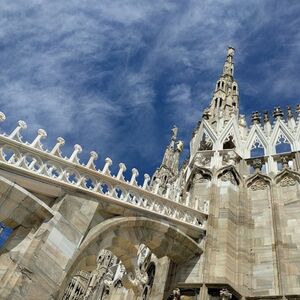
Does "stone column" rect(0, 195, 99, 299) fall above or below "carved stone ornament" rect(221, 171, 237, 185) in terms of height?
below

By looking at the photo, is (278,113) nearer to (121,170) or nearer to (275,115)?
(275,115)

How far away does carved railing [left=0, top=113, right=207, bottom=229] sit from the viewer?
26.4 ft

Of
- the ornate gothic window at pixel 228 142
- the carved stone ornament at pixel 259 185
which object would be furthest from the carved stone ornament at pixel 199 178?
the ornate gothic window at pixel 228 142

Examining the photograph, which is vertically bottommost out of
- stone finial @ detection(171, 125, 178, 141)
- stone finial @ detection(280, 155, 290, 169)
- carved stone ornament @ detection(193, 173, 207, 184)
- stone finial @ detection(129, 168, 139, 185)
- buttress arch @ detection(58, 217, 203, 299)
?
buttress arch @ detection(58, 217, 203, 299)

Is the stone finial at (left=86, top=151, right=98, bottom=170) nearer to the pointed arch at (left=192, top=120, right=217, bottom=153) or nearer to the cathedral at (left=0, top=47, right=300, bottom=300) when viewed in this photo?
the cathedral at (left=0, top=47, right=300, bottom=300)

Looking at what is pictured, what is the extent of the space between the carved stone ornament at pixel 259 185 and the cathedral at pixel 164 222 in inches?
1.7

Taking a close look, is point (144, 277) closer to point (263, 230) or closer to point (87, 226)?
point (263, 230)

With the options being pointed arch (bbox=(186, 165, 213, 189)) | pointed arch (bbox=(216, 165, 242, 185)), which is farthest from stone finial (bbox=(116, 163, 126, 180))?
pointed arch (bbox=(216, 165, 242, 185))

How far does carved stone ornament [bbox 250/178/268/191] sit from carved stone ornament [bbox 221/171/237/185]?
59cm

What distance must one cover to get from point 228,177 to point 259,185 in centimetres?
96

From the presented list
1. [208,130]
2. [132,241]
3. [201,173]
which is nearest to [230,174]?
[201,173]

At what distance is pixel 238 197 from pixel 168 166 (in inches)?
649

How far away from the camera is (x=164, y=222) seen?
9516 mm

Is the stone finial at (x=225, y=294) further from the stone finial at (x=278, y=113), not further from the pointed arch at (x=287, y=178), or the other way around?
the stone finial at (x=278, y=113)
